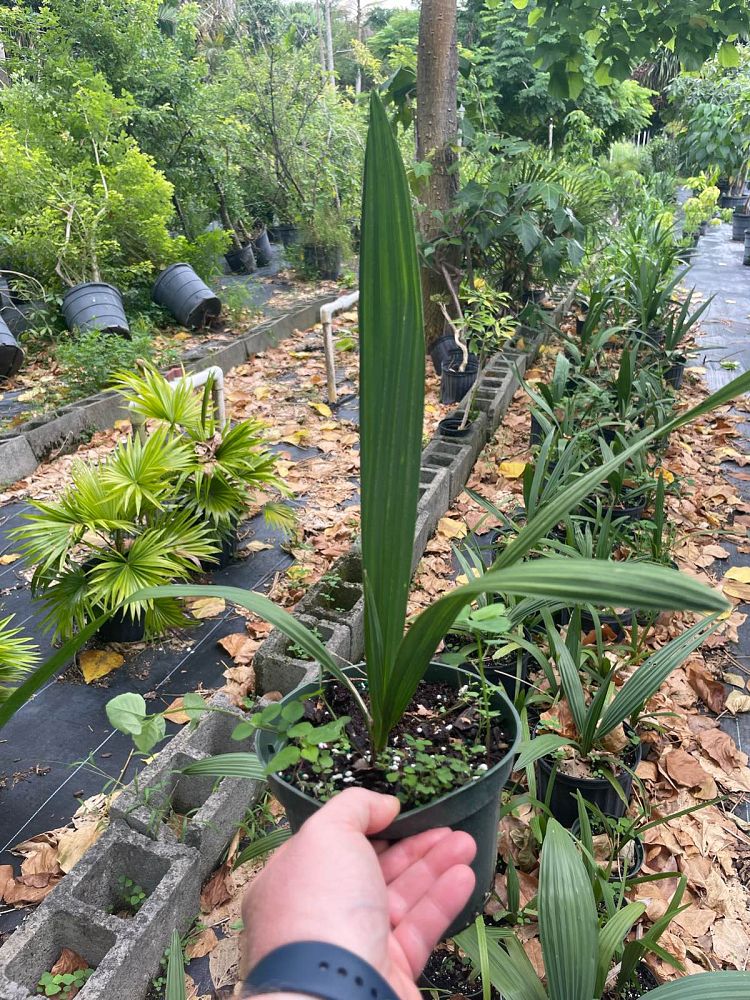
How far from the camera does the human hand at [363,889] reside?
66 centimetres

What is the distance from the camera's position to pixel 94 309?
4633 mm

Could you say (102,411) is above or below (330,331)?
below

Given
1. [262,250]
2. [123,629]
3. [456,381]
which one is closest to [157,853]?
[123,629]

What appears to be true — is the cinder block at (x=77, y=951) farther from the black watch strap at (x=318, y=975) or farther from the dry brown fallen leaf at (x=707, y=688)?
the dry brown fallen leaf at (x=707, y=688)

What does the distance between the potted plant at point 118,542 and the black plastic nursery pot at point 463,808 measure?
103 cm

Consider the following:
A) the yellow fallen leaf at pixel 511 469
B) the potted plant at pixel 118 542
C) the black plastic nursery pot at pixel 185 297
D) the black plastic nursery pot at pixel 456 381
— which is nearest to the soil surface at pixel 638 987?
the potted plant at pixel 118 542

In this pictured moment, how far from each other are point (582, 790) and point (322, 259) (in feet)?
21.8

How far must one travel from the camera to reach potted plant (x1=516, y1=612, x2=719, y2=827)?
1288mm

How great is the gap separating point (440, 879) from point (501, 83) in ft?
25.7

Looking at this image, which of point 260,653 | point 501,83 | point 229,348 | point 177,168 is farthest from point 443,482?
point 501,83

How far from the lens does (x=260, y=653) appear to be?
5.49 ft

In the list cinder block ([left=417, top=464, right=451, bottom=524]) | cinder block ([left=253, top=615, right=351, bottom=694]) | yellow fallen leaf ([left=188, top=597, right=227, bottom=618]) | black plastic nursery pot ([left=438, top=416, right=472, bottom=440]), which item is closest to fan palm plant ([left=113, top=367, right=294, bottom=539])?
yellow fallen leaf ([left=188, top=597, right=227, bottom=618])

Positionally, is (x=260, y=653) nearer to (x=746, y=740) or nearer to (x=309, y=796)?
(x=309, y=796)

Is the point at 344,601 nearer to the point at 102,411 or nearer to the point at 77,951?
the point at 77,951
